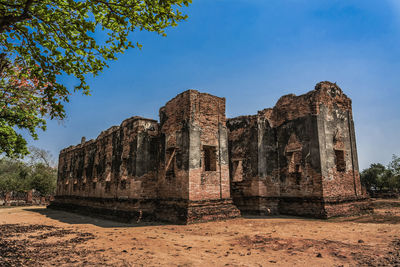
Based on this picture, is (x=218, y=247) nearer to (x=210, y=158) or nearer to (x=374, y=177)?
(x=210, y=158)

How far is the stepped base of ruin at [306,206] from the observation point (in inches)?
463

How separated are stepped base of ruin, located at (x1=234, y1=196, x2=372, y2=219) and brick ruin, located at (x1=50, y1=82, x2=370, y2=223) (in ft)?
0.15

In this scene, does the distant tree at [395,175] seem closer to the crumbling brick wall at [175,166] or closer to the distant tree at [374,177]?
the distant tree at [374,177]

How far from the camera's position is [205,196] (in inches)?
438

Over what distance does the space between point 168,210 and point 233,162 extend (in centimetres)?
531

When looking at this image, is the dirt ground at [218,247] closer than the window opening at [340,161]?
Yes

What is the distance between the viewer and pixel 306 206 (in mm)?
12297

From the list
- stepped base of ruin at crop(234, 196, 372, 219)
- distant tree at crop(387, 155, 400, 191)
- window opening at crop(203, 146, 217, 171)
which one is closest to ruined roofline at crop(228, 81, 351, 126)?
window opening at crop(203, 146, 217, 171)

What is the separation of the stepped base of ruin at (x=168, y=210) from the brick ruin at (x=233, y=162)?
0.04 m

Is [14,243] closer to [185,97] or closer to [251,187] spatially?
[185,97]

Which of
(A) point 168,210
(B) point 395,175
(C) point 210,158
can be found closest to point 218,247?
(A) point 168,210

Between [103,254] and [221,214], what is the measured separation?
5997 mm

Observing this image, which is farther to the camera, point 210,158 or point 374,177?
point 374,177

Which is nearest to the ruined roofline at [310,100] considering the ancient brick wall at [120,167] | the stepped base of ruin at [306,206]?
the stepped base of ruin at [306,206]
